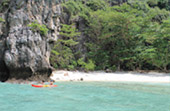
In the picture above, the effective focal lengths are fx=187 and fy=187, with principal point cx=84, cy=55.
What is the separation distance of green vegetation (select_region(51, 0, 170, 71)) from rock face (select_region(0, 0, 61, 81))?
7.01 m


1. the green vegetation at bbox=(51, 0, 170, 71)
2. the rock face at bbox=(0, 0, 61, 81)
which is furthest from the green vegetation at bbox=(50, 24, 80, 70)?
the rock face at bbox=(0, 0, 61, 81)

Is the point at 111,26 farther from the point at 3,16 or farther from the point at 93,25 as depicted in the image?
the point at 3,16

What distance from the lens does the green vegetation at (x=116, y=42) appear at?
2678 cm

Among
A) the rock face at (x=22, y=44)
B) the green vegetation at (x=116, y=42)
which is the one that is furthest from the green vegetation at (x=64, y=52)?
the rock face at (x=22, y=44)

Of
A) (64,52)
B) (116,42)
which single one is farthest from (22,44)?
(116,42)

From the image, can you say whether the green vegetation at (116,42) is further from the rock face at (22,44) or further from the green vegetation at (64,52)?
the rock face at (22,44)

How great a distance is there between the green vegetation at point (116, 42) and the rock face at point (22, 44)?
7.01 metres

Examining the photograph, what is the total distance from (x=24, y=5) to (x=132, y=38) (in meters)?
16.8

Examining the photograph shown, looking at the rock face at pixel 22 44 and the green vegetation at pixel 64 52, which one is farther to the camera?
the green vegetation at pixel 64 52

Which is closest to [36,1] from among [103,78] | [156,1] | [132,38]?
[103,78]

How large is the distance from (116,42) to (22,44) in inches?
645

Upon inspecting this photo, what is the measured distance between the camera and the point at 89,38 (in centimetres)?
3203

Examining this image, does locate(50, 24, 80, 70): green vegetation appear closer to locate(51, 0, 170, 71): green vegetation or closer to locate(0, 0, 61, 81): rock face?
locate(51, 0, 170, 71): green vegetation

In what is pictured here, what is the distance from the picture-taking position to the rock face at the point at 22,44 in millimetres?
18409
